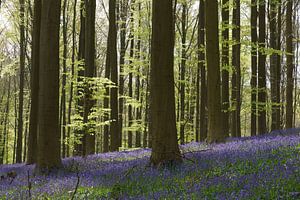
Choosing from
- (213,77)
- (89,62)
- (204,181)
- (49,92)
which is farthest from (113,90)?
(204,181)

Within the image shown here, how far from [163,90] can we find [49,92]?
155 inches

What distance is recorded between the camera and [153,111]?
9320 mm

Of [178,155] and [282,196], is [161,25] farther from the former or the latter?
[282,196]

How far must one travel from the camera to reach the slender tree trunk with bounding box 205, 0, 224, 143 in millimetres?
13070

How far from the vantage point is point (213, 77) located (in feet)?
43.7

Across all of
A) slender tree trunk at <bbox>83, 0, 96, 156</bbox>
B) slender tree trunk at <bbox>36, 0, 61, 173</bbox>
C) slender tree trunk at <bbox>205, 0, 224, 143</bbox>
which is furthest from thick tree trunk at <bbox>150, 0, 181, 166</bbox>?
slender tree trunk at <bbox>83, 0, 96, 156</bbox>

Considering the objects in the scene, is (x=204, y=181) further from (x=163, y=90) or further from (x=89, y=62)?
(x=89, y=62)

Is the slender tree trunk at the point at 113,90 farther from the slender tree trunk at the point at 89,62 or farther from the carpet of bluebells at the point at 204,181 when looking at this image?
the carpet of bluebells at the point at 204,181

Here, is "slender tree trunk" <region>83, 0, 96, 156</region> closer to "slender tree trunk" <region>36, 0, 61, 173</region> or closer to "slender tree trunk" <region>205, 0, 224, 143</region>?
"slender tree trunk" <region>36, 0, 61, 173</region>

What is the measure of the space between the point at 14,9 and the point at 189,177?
24.8 m

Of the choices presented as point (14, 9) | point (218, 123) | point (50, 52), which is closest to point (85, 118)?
point (50, 52)

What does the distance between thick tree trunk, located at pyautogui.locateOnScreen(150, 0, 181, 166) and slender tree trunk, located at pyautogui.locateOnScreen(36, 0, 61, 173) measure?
3579 mm

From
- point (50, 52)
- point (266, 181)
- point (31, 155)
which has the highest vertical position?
point (50, 52)

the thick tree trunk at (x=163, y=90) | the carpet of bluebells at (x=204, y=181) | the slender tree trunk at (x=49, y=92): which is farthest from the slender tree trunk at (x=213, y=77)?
the slender tree trunk at (x=49, y=92)
